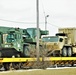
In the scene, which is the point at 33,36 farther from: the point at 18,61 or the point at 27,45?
the point at 18,61

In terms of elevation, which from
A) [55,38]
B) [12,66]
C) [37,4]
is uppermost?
[37,4]

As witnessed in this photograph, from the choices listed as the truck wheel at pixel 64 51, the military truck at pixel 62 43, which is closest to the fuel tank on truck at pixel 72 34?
the military truck at pixel 62 43

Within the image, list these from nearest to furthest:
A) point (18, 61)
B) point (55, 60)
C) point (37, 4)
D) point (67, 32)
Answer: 1. point (37, 4)
2. point (18, 61)
3. point (55, 60)
4. point (67, 32)

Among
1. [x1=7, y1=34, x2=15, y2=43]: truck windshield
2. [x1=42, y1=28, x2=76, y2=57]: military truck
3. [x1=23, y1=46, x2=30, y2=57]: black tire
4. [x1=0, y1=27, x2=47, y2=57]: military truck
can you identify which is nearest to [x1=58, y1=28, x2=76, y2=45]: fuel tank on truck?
[x1=42, y1=28, x2=76, y2=57]: military truck

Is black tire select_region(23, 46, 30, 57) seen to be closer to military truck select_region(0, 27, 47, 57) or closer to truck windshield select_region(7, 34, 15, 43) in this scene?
military truck select_region(0, 27, 47, 57)

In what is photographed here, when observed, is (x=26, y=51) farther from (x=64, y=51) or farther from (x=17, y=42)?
(x=64, y=51)

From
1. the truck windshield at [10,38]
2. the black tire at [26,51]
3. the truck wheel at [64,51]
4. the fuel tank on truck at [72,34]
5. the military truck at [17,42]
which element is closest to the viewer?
the military truck at [17,42]

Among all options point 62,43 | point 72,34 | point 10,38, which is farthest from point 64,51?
point 10,38

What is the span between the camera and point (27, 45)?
1497 inches

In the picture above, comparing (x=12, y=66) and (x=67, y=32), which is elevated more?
(x=67, y=32)

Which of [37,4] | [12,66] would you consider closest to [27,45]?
[12,66]

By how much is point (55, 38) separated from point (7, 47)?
6.19 m

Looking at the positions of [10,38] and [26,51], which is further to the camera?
[26,51]

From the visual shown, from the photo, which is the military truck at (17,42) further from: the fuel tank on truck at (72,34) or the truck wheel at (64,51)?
the fuel tank on truck at (72,34)
